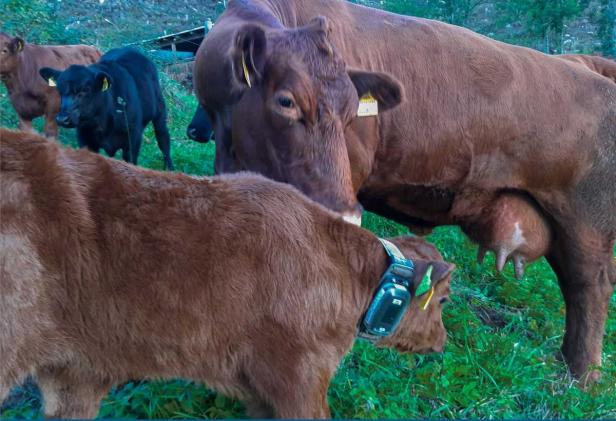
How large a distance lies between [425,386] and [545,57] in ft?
8.85

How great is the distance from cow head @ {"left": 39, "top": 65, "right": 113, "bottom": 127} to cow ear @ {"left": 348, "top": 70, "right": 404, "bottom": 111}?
4726 mm

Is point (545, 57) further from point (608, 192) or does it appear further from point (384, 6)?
point (384, 6)

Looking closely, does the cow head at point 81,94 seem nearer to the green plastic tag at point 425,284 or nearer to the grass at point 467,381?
the grass at point 467,381

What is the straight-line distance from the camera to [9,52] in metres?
10.4

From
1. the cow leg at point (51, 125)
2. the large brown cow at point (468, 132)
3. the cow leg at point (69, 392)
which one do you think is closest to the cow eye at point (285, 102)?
the large brown cow at point (468, 132)

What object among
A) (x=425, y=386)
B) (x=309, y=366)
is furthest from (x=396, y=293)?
(x=425, y=386)

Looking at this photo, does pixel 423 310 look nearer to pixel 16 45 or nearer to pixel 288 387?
pixel 288 387

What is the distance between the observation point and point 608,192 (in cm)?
465

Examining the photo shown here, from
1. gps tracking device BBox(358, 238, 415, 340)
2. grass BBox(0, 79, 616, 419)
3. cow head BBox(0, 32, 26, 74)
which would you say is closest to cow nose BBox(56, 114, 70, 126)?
cow head BBox(0, 32, 26, 74)

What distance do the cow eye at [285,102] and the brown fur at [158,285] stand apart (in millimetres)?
905

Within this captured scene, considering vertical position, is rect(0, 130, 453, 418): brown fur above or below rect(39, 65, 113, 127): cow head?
above

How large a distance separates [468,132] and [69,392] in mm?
2976

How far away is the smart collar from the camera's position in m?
2.81

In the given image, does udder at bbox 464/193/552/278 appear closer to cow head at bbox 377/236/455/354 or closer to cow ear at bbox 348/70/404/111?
cow ear at bbox 348/70/404/111
